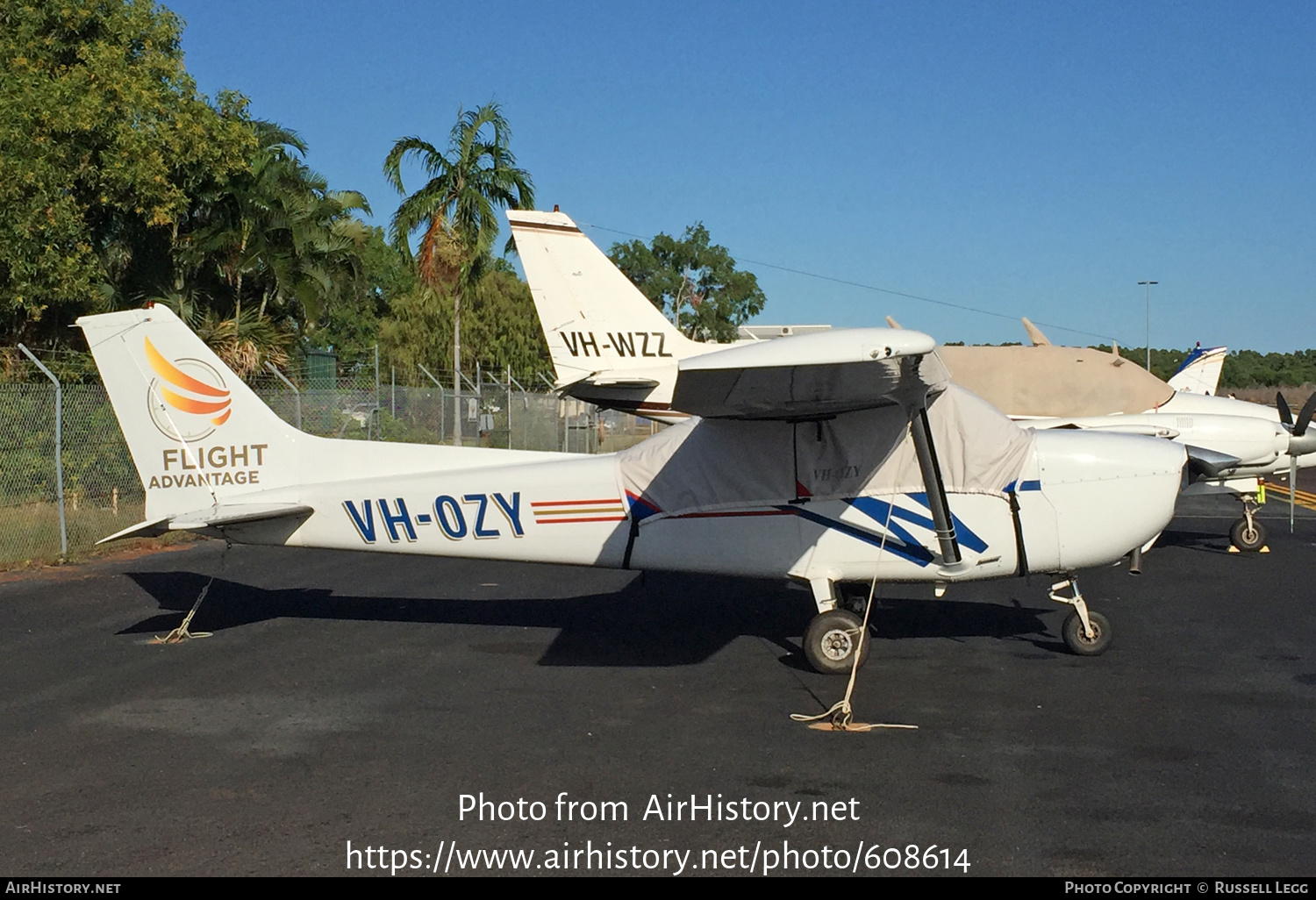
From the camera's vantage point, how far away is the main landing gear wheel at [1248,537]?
48.2ft

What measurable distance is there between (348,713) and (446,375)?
40.6 meters

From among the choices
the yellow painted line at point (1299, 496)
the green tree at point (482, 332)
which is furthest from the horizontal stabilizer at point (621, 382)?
the green tree at point (482, 332)

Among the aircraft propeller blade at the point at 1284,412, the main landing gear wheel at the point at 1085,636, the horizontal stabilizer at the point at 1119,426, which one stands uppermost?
the aircraft propeller blade at the point at 1284,412

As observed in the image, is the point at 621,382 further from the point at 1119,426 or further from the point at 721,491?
the point at 1119,426

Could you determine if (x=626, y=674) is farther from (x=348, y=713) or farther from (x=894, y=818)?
(x=894, y=818)

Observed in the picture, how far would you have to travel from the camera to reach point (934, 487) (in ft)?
24.9

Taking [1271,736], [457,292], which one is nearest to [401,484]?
[1271,736]

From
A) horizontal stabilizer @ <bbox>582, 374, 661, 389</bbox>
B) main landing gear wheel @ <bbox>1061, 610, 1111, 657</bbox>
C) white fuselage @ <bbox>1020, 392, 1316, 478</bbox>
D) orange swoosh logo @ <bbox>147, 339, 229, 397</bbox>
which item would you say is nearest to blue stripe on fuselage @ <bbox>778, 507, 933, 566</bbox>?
main landing gear wheel @ <bbox>1061, 610, 1111, 657</bbox>

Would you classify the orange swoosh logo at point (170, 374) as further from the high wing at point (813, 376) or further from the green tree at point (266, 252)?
the green tree at point (266, 252)

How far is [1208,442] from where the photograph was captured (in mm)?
15273

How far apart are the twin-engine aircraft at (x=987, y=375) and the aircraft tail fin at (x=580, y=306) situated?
1 centimetres

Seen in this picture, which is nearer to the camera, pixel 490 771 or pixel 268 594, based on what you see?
pixel 490 771

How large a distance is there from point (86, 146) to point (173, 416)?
12.9 metres

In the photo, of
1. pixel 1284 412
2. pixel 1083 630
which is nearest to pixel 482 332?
pixel 1284 412
